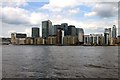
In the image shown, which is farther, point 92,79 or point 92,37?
point 92,37

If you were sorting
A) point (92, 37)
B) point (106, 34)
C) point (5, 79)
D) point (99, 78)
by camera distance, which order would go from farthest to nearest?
point (92, 37) → point (106, 34) → point (99, 78) → point (5, 79)

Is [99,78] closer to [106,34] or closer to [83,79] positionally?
[83,79]

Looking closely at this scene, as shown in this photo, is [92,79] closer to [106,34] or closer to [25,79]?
[25,79]

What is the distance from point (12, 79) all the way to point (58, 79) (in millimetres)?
3133

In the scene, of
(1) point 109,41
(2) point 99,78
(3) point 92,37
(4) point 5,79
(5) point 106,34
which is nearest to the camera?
(4) point 5,79

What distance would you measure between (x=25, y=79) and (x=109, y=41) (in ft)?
346

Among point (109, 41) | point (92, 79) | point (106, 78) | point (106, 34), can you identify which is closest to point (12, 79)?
point (92, 79)

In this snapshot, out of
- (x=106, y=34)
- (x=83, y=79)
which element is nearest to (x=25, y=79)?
(x=83, y=79)

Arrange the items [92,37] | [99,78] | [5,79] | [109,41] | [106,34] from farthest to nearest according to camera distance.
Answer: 1. [92,37]
2. [109,41]
3. [106,34]
4. [99,78]
5. [5,79]

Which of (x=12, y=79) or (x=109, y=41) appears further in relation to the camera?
(x=109, y=41)

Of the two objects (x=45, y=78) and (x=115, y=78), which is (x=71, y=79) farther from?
(x=115, y=78)

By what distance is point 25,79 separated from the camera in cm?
1574

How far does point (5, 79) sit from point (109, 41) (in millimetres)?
105950

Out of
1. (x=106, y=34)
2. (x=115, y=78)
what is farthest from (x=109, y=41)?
(x=115, y=78)
